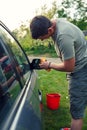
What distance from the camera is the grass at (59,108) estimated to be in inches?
220

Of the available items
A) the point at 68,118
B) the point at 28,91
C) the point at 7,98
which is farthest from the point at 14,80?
the point at 68,118

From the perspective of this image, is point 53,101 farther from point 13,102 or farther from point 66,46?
point 13,102

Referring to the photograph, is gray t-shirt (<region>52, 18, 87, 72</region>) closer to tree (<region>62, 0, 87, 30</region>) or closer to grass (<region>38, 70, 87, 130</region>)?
grass (<region>38, 70, 87, 130</region>)

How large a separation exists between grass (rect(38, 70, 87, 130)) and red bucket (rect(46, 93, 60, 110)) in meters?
0.07

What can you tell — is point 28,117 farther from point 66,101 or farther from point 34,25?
point 66,101

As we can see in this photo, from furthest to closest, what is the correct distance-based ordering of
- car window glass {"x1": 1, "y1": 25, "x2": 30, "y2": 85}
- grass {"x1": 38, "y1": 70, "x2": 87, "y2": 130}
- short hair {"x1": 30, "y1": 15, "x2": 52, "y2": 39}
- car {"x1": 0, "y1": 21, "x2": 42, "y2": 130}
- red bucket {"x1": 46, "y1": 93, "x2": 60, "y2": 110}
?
red bucket {"x1": 46, "y1": 93, "x2": 60, "y2": 110} → grass {"x1": 38, "y1": 70, "x2": 87, "y2": 130} → short hair {"x1": 30, "y1": 15, "x2": 52, "y2": 39} → car window glass {"x1": 1, "y1": 25, "x2": 30, "y2": 85} → car {"x1": 0, "y1": 21, "x2": 42, "y2": 130}

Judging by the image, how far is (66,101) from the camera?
23.2 feet

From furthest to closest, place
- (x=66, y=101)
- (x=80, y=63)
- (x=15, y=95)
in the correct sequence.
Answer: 1. (x=66, y=101)
2. (x=80, y=63)
3. (x=15, y=95)

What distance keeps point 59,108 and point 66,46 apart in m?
3.26

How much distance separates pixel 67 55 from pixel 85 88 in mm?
620

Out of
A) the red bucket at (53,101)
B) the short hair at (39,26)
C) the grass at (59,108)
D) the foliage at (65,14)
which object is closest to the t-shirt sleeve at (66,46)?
the short hair at (39,26)

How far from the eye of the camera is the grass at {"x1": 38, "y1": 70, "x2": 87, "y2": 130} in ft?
18.4

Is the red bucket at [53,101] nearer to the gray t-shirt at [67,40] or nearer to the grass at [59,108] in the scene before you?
the grass at [59,108]

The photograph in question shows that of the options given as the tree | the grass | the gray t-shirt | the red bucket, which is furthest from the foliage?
the gray t-shirt
